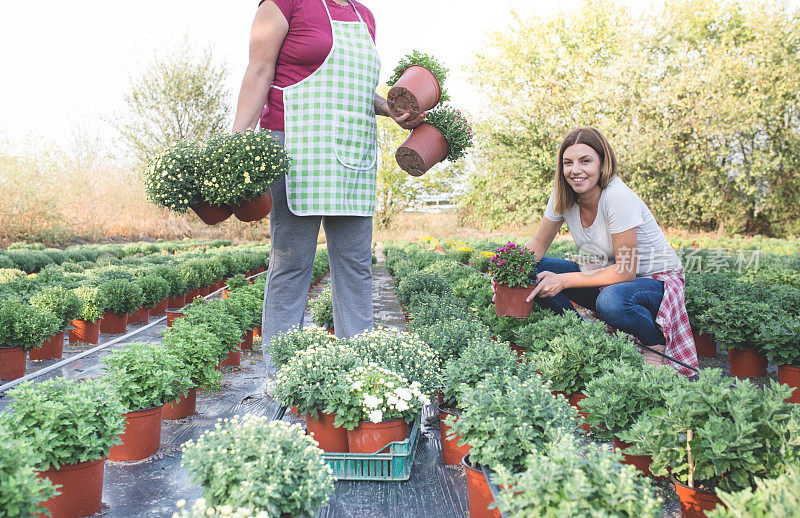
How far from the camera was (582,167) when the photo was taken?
292cm

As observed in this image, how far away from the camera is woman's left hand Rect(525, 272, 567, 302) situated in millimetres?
2969

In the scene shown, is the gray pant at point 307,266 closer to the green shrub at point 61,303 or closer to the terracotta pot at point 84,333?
the green shrub at point 61,303

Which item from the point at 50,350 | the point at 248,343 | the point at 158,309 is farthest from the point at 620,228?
the point at 158,309

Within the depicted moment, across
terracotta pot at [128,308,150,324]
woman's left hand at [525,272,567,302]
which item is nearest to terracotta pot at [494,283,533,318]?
woman's left hand at [525,272,567,302]

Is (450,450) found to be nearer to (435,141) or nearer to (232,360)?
(435,141)

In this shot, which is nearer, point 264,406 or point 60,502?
point 60,502

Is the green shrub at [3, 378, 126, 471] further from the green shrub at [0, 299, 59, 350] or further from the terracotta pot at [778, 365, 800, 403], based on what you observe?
the terracotta pot at [778, 365, 800, 403]

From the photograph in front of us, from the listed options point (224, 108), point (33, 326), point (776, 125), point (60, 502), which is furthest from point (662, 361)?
point (224, 108)

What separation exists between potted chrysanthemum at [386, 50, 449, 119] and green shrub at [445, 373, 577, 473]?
5.23ft

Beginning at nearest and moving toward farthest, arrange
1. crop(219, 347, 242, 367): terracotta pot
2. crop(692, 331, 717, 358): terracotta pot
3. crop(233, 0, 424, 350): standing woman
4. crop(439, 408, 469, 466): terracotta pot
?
crop(439, 408, 469, 466): terracotta pot
crop(233, 0, 424, 350): standing woman
crop(219, 347, 242, 367): terracotta pot
crop(692, 331, 717, 358): terracotta pot

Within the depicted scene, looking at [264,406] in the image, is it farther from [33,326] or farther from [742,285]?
[742,285]

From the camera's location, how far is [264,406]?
8.32 ft

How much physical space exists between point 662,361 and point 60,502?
301 cm

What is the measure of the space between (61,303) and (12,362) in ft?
1.99
